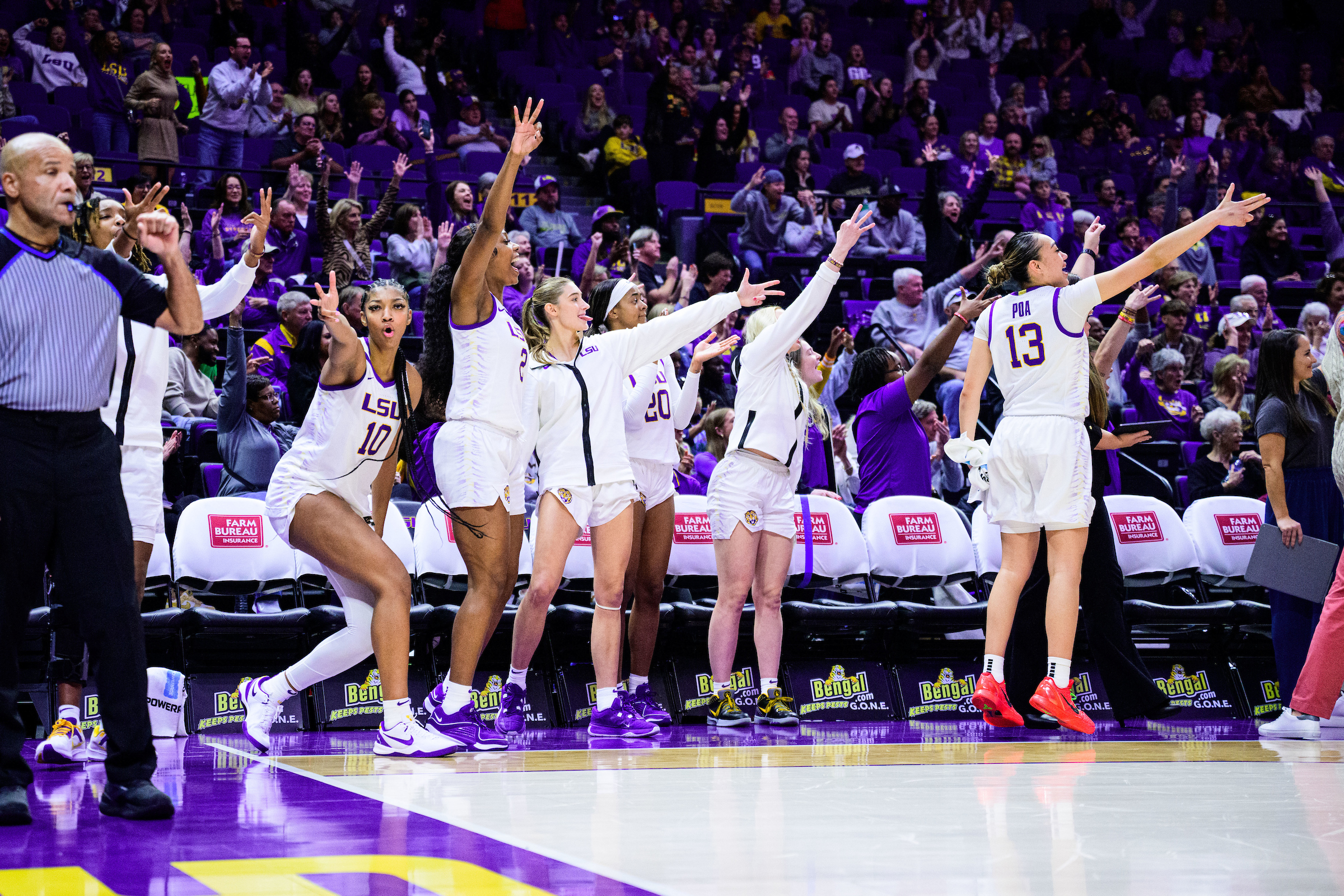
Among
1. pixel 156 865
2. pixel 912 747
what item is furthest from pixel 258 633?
pixel 156 865

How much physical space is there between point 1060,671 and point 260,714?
3313 mm

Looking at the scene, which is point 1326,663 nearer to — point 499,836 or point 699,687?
point 699,687

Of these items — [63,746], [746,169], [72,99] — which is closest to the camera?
[63,746]

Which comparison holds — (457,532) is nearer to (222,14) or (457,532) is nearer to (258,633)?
(258,633)

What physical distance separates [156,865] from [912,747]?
3355mm

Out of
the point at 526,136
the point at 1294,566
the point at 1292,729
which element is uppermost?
the point at 526,136

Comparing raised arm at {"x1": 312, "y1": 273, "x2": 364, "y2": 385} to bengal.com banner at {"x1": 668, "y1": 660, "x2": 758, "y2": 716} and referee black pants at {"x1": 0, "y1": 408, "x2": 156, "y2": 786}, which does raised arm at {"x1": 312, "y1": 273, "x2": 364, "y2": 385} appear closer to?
referee black pants at {"x1": 0, "y1": 408, "x2": 156, "y2": 786}

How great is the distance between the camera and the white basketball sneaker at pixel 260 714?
5.20 m

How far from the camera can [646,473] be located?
254 inches

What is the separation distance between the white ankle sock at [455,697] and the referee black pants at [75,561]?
1.73 metres

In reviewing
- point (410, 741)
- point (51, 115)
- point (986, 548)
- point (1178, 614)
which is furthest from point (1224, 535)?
point (51, 115)

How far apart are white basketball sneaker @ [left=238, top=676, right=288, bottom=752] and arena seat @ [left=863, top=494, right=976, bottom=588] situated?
335cm

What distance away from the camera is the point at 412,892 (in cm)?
269

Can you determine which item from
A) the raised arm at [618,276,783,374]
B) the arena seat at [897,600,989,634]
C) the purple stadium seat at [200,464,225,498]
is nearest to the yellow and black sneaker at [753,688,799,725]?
the arena seat at [897,600,989,634]
